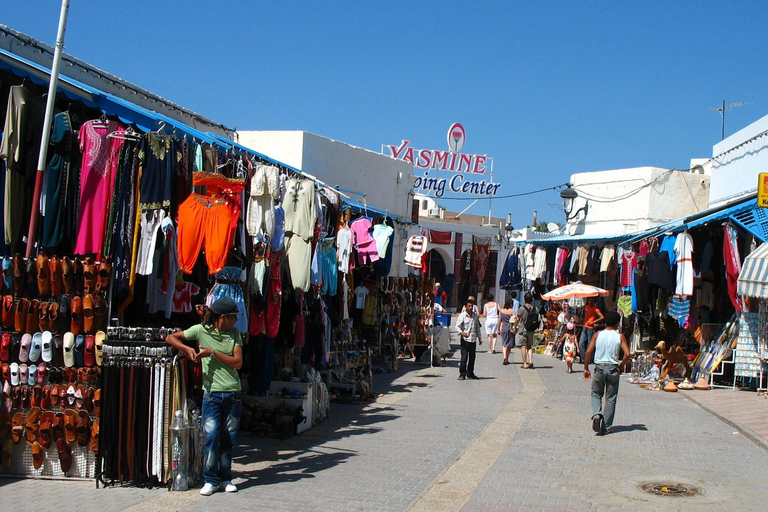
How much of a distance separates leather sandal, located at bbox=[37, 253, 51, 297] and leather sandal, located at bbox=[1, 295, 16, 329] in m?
0.30

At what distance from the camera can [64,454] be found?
23.4 ft

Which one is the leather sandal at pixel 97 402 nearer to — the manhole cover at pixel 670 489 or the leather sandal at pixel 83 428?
the leather sandal at pixel 83 428

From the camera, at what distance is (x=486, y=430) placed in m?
10.5

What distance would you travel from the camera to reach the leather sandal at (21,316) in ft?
23.7

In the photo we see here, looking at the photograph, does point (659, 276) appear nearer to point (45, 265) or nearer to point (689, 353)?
point (689, 353)

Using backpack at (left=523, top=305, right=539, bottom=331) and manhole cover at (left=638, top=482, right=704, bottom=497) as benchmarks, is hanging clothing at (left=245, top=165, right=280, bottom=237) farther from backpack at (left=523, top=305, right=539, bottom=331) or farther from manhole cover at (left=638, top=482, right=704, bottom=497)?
backpack at (left=523, top=305, right=539, bottom=331)

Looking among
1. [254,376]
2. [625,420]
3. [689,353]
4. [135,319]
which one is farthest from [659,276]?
[135,319]

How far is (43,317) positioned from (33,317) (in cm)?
10

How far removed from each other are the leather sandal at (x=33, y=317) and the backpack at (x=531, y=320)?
1345 cm

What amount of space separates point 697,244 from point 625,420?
617cm

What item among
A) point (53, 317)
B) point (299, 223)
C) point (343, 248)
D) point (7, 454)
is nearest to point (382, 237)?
point (343, 248)

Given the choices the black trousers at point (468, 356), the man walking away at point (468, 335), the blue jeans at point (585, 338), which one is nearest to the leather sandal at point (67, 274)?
the man walking away at point (468, 335)

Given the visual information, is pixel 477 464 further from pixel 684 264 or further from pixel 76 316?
pixel 684 264

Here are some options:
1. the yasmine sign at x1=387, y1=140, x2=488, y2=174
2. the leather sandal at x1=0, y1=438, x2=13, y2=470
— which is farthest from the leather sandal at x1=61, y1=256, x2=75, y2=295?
the yasmine sign at x1=387, y1=140, x2=488, y2=174
